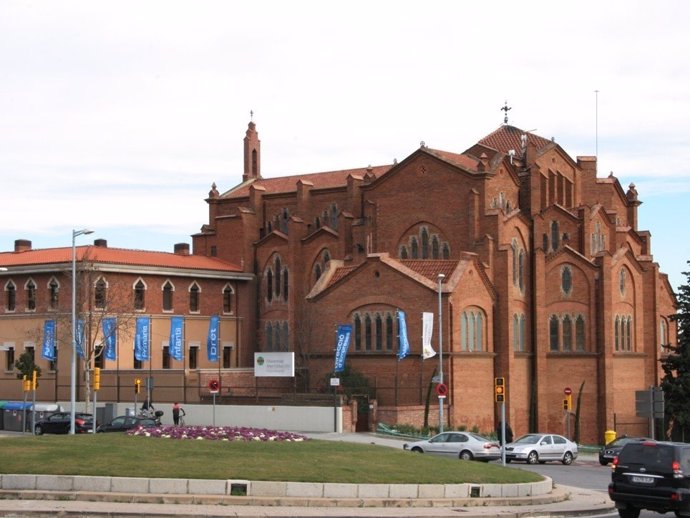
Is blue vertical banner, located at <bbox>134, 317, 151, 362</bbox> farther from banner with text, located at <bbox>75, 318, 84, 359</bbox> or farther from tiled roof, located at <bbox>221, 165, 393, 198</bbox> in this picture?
tiled roof, located at <bbox>221, 165, 393, 198</bbox>

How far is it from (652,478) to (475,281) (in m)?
39.0

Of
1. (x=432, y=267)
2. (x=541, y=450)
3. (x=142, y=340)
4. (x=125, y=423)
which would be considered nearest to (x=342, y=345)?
(x=432, y=267)

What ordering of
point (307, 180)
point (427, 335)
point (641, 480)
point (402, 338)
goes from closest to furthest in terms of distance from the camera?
point (641, 480)
point (427, 335)
point (402, 338)
point (307, 180)

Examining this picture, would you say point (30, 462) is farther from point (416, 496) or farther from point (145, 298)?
point (145, 298)

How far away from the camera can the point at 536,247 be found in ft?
225

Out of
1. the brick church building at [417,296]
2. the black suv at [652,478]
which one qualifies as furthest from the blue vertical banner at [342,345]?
the black suv at [652,478]

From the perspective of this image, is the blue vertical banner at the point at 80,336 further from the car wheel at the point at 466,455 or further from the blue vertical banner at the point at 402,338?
the car wheel at the point at 466,455

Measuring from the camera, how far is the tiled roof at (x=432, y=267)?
61.9 metres

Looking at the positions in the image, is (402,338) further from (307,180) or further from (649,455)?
(649,455)

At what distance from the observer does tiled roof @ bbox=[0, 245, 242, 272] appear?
67.4m

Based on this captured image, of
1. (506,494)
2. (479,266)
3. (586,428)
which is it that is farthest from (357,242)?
(506,494)

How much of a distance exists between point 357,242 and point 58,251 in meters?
18.5

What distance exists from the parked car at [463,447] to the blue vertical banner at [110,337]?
73.3 feet

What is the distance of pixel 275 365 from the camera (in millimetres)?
56750
